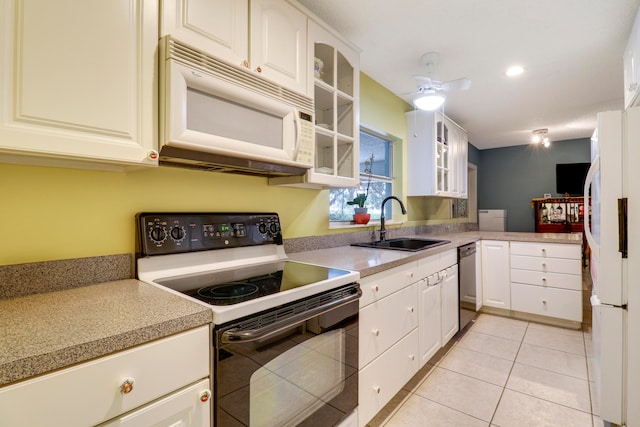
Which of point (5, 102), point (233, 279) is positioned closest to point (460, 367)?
point (233, 279)

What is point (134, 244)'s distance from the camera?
1.27 metres

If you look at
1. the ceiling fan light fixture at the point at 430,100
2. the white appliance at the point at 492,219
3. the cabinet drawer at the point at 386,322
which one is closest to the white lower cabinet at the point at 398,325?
the cabinet drawer at the point at 386,322

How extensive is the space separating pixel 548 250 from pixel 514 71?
1729mm

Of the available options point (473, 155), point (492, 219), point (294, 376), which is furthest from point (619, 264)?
point (473, 155)

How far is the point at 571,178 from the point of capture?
523 cm

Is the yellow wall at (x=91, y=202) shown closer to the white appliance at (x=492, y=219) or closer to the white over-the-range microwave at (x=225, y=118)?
the white over-the-range microwave at (x=225, y=118)

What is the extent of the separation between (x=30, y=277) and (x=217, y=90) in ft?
2.94

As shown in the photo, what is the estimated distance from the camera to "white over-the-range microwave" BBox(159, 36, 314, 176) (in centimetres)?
107

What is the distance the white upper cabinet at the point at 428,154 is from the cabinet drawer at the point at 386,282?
1.49 meters

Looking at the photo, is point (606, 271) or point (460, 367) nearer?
point (606, 271)

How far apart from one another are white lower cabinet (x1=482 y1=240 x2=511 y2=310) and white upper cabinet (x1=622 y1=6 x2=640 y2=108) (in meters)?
1.65

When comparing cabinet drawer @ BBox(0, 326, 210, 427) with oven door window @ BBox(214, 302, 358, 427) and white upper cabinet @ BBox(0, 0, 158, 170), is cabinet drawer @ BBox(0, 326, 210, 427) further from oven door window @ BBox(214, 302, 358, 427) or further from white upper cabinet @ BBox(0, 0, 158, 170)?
white upper cabinet @ BBox(0, 0, 158, 170)

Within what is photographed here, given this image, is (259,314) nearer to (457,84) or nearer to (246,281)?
(246,281)

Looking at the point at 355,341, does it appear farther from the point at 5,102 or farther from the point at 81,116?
the point at 5,102
